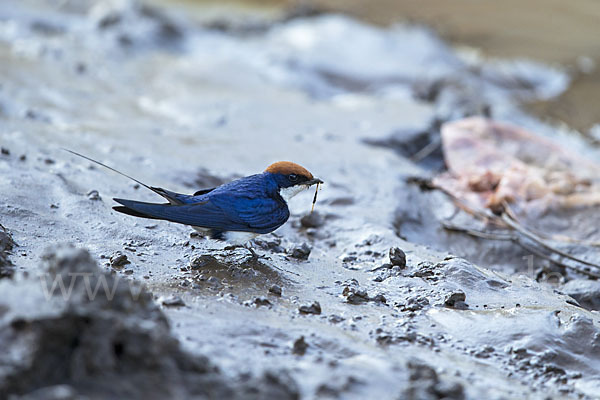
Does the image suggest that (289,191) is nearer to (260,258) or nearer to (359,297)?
(260,258)

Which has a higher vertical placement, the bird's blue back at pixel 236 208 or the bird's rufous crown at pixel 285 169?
the bird's rufous crown at pixel 285 169

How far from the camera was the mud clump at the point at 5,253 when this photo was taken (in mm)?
2916

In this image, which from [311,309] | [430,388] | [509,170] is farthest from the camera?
[509,170]

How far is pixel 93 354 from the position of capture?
2.06 meters

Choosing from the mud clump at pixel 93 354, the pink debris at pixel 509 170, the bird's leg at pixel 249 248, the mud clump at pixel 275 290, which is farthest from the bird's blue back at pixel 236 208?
the pink debris at pixel 509 170

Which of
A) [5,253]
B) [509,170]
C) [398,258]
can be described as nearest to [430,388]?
[398,258]

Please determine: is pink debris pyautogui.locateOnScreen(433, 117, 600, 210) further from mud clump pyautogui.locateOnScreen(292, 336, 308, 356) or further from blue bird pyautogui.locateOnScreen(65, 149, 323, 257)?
mud clump pyautogui.locateOnScreen(292, 336, 308, 356)

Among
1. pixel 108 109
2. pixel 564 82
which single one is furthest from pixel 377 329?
pixel 564 82

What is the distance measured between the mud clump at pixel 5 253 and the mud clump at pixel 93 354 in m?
0.71

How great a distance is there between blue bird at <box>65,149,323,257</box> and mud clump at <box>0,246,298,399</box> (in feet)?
3.58

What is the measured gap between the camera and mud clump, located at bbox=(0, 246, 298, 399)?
2039mm

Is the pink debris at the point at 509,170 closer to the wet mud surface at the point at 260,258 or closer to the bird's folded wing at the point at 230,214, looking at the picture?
the wet mud surface at the point at 260,258

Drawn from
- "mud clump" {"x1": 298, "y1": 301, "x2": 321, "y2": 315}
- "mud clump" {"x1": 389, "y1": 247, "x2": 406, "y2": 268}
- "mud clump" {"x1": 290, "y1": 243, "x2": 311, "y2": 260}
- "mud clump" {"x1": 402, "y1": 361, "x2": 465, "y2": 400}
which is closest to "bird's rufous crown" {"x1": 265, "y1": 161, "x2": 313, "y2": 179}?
"mud clump" {"x1": 290, "y1": 243, "x2": 311, "y2": 260}

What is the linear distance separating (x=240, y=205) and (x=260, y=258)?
0.31 meters
